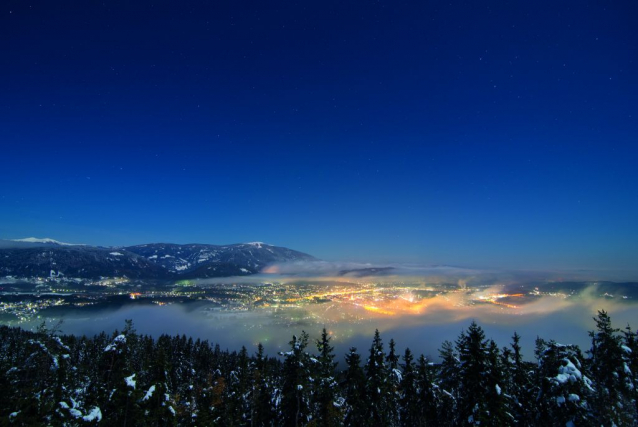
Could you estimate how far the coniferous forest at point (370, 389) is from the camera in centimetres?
2108

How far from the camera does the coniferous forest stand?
69.2 feet

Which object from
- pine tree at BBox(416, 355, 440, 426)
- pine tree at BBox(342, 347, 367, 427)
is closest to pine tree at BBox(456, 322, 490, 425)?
pine tree at BBox(342, 347, 367, 427)

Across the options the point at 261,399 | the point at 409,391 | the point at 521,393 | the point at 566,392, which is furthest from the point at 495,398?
the point at 261,399

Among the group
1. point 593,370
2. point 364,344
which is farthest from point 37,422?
point 364,344

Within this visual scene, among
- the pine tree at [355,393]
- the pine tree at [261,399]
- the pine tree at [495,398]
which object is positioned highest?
the pine tree at [495,398]

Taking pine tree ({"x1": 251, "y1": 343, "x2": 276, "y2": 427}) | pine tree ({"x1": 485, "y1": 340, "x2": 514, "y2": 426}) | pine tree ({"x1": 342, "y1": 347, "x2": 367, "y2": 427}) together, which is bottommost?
pine tree ({"x1": 251, "y1": 343, "x2": 276, "y2": 427})

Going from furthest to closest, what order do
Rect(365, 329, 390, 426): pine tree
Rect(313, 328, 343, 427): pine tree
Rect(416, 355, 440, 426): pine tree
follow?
Rect(416, 355, 440, 426): pine tree
Rect(365, 329, 390, 426): pine tree
Rect(313, 328, 343, 427): pine tree

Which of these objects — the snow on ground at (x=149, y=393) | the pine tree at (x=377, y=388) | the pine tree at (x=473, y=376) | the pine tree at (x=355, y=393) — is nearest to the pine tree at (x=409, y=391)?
the pine tree at (x=377, y=388)

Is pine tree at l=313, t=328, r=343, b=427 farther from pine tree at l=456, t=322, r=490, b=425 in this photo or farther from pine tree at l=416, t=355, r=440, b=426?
pine tree at l=456, t=322, r=490, b=425

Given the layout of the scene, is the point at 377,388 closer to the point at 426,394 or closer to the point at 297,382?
the point at 297,382

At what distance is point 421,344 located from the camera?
186m

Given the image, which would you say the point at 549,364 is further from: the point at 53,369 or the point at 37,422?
the point at 53,369

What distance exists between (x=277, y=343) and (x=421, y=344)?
93.6 meters

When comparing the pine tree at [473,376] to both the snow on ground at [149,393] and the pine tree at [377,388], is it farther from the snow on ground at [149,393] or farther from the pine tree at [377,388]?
the snow on ground at [149,393]
